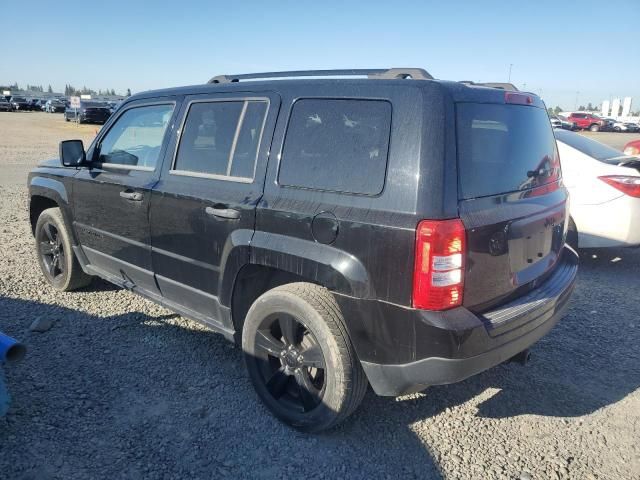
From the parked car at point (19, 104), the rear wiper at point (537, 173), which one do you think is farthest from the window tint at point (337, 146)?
the parked car at point (19, 104)

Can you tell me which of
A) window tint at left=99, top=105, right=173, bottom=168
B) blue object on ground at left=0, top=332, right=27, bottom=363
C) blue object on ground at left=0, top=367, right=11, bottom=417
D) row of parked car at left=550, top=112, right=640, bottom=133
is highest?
window tint at left=99, top=105, right=173, bottom=168

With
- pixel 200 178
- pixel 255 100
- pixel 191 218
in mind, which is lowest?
pixel 191 218

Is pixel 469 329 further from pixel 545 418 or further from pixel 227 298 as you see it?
pixel 227 298

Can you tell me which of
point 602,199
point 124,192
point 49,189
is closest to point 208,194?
point 124,192

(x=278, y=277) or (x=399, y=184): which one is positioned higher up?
(x=399, y=184)

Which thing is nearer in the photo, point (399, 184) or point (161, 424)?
point (399, 184)

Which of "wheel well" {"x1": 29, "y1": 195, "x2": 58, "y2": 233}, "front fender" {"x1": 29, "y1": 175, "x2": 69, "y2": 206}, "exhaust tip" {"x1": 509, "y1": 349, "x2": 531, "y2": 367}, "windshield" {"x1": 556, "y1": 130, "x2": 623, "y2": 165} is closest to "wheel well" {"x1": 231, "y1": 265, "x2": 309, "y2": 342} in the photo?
"exhaust tip" {"x1": 509, "y1": 349, "x2": 531, "y2": 367}

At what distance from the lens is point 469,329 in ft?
7.66

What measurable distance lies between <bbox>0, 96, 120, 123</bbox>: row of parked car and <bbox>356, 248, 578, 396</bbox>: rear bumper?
3429 cm

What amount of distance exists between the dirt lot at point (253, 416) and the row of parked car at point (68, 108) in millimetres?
32498

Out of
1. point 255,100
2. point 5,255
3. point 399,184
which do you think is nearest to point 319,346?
point 399,184

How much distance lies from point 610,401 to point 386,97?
2.47m

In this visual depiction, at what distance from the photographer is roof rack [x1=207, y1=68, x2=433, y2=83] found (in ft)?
8.76

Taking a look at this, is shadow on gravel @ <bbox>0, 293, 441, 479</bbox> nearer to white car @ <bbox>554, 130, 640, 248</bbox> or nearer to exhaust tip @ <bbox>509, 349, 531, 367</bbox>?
exhaust tip @ <bbox>509, 349, 531, 367</bbox>
